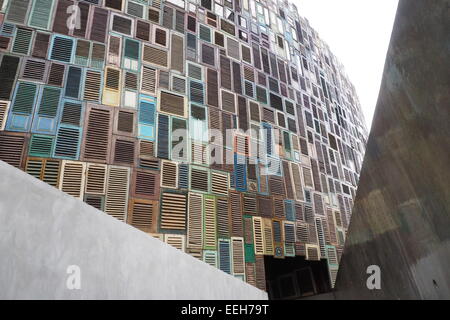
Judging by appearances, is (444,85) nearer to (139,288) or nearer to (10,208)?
(139,288)

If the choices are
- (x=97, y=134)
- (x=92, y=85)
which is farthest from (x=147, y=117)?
(x=92, y=85)

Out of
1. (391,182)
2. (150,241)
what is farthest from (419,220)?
(150,241)

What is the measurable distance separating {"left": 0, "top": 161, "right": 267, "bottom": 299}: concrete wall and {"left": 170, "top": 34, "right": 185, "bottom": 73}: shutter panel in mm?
5907

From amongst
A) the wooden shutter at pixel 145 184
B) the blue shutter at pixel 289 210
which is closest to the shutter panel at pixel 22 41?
the wooden shutter at pixel 145 184

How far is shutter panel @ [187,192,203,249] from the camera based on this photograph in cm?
687

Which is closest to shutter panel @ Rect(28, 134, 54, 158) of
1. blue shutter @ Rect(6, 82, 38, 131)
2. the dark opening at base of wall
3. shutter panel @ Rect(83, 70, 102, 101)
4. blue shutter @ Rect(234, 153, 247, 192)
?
blue shutter @ Rect(6, 82, 38, 131)

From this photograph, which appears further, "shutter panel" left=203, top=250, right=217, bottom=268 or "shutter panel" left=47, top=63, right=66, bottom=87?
"shutter panel" left=203, top=250, right=217, bottom=268

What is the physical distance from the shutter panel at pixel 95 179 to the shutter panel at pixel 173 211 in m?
1.25

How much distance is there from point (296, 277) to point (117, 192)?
275 inches

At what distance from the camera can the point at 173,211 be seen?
6.89 m

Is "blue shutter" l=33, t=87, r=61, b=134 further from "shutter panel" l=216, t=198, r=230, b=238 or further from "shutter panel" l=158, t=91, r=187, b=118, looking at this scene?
"shutter panel" l=216, t=198, r=230, b=238

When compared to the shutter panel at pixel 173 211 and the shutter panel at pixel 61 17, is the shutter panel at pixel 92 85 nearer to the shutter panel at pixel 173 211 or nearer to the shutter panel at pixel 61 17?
the shutter panel at pixel 61 17

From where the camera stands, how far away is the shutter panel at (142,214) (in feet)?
20.9
